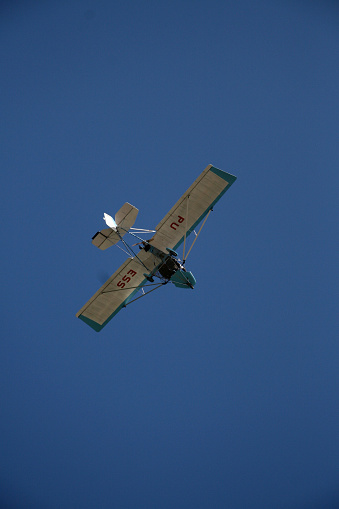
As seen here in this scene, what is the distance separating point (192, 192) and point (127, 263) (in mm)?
5617

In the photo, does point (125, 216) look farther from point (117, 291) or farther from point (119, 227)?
point (117, 291)

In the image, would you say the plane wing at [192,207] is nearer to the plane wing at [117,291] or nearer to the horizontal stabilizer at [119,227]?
the plane wing at [117,291]

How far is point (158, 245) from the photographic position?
30.2 meters

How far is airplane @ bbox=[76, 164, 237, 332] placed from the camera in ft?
95.8

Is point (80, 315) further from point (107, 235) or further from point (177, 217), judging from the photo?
point (177, 217)

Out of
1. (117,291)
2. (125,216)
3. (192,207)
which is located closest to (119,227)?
(125,216)

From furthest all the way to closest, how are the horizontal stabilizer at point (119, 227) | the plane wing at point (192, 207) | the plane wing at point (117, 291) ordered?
the plane wing at point (117, 291), the plane wing at point (192, 207), the horizontal stabilizer at point (119, 227)

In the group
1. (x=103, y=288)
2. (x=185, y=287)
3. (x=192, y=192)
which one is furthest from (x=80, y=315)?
(x=192, y=192)

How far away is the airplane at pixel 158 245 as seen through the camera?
29.2 meters

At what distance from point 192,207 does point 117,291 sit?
6662mm

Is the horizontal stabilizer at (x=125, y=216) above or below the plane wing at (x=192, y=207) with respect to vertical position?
below

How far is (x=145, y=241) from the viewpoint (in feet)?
98.5

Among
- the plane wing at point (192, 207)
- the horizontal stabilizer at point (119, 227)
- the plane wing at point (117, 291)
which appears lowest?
the plane wing at point (117, 291)

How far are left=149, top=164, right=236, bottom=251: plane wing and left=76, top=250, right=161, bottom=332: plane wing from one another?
4.93ft
